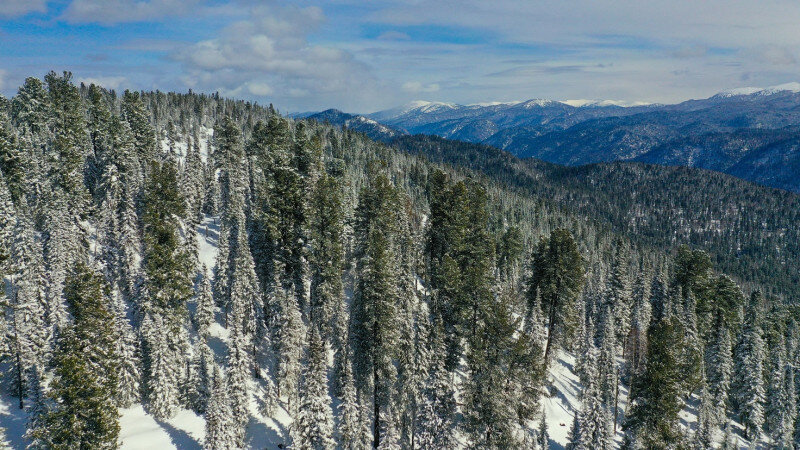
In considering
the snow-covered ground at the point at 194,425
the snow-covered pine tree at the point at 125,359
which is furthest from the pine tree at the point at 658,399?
the snow-covered pine tree at the point at 125,359

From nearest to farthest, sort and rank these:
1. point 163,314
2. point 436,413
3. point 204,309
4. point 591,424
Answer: point 436,413
point 591,424
point 163,314
point 204,309

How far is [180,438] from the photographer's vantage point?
3600 cm

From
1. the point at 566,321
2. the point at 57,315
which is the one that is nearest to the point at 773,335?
the point at 566,321

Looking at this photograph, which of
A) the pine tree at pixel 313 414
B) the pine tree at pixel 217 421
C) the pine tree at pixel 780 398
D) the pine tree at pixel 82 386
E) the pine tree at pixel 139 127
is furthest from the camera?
the pine tree at pixel 139 127

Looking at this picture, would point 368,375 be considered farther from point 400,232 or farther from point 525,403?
point 400,232

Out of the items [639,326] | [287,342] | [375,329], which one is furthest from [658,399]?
[287,342]

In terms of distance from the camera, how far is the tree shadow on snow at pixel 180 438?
35312 mm

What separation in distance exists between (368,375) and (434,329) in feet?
24.2

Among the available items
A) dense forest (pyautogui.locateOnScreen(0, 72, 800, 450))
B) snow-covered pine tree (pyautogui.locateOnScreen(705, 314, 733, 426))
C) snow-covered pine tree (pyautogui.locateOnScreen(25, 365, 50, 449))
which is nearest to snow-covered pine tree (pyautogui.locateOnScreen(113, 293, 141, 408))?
dense forest (pyautogui.locateOnScreen(0, 72, 800, 450))

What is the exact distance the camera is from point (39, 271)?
4250 centimetres

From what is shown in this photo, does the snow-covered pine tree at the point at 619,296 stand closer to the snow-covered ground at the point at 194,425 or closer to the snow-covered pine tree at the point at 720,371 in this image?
the snow-covered pine tree at the point at 720,371

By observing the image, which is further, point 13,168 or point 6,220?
point 13,168

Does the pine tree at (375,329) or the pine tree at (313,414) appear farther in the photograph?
the pine tree at (375,329)

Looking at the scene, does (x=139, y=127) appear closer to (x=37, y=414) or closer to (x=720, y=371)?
(x=37, y=414)
